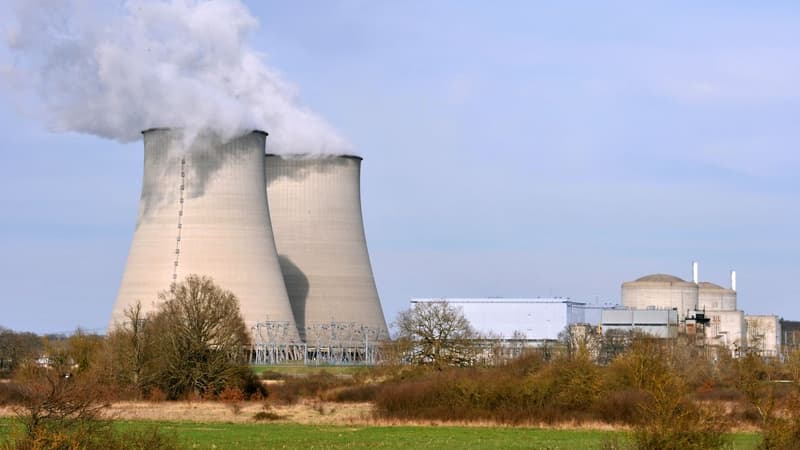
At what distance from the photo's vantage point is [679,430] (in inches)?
410

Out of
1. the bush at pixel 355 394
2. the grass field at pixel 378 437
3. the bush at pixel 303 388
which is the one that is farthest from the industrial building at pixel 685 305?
the grass field at pixel 378 437

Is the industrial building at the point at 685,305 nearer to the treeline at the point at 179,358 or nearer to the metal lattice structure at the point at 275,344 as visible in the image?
the metal lattice structure at the point at 275,344

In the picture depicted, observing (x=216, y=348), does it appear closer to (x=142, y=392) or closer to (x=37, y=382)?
(x=142, y=392)

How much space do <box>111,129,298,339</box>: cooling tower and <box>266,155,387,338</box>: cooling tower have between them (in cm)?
433

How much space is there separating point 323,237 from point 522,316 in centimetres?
1786

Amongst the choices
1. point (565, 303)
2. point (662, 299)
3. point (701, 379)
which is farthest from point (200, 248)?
point (662, 299)

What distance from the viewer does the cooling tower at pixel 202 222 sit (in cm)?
3369

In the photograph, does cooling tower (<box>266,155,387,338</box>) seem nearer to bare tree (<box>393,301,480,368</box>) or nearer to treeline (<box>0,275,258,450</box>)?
bare tree (<box>393,301,480,368</box>)

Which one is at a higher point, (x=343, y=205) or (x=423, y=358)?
(x=343, y=205)

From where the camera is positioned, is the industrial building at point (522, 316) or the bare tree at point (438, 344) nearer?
the bare tree at point (438, 344)

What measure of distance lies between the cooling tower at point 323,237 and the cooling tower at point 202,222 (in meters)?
4.33

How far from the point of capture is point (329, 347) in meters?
41.6

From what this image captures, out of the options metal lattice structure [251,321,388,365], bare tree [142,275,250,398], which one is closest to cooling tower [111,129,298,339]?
metal lattice structure [251,321,388,365]

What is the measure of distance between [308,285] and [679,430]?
99.9ft
